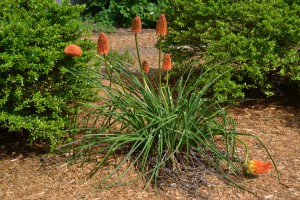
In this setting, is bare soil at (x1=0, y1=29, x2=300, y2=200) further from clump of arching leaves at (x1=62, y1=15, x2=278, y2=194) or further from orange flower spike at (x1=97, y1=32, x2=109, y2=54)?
orange flower spike at (x1=97, y1=32, x2=109, y2=54)

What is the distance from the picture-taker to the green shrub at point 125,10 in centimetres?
1180

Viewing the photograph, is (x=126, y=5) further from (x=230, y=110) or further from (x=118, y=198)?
(x=118, y=198)

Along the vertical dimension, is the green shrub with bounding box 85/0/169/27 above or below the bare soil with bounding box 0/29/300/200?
above

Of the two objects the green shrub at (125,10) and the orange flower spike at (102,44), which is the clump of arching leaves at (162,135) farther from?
the green shrub at (125,10)

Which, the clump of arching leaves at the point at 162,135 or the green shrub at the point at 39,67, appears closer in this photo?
the clump of arching leaves at the point at 162,135

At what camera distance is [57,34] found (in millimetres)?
4574

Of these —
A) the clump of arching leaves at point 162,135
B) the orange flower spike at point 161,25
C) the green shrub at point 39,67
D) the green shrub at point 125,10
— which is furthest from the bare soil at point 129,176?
the green shrub at point 125,10

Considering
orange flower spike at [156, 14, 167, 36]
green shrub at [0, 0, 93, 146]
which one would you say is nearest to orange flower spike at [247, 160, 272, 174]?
orange flower spike at [156, 14, 167, 36]

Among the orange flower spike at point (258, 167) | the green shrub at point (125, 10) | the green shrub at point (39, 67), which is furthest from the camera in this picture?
the green shrub at point (125, 10)

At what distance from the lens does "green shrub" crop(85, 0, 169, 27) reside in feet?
38.7

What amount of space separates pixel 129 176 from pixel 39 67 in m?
1.22

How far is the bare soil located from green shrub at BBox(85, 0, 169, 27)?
6897 millimetres

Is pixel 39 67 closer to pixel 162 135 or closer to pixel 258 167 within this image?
pixel 162 135

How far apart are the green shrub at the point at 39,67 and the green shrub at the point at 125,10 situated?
6.98m
